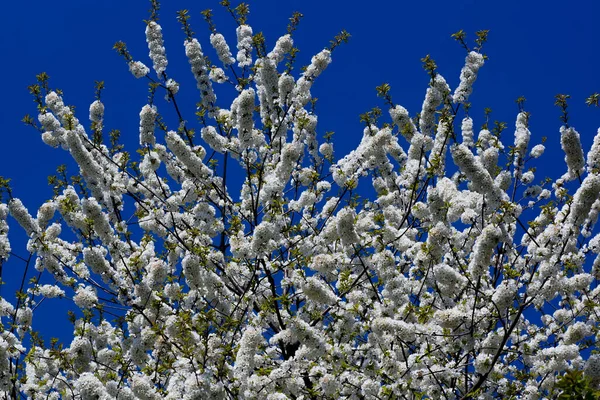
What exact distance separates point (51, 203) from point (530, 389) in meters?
6.95

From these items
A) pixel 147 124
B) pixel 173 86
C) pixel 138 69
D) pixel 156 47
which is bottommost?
pixel 147 124

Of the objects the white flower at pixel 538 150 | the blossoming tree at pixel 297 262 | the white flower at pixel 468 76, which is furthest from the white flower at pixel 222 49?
the white flower at pixel 538 150

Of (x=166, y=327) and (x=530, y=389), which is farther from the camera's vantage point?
(x=530, y=389)

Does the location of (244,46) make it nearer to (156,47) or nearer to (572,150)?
(156,47)

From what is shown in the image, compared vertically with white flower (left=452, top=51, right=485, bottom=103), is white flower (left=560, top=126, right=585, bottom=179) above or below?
below

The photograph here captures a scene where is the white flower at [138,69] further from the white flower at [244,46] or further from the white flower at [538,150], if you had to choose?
the white flower at [538,150]

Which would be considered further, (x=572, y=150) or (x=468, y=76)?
(x=468, y=76)

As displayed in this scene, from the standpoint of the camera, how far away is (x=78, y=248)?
1124 cm

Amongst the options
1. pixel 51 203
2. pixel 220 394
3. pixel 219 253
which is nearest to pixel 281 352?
pixel 219 253

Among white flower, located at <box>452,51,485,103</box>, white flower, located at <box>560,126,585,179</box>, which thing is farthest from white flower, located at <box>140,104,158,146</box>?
white flower, located at <box>560,126,585,179</box>

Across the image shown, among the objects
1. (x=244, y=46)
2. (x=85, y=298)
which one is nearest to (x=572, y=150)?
(x=244, y=46)

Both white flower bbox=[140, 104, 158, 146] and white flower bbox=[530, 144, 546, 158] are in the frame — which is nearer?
white flower bbox=[140, 104, 158, 146]

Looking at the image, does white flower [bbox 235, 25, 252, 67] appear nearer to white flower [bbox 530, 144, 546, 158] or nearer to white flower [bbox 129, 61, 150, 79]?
white flower [bbox 129, 61, 150, 79]

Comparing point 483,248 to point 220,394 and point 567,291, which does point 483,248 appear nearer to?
point 567,291
